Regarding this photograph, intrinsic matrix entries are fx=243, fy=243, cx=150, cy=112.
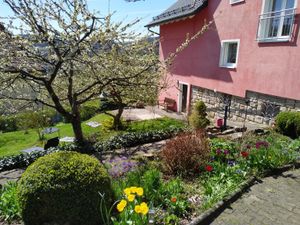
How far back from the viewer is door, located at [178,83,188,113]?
14.5 metres

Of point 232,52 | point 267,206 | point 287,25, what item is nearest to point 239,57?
point 232,52

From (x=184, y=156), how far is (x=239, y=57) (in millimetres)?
7134

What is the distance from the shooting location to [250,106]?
32.7ft

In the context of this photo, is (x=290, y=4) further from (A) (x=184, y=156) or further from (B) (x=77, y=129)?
(B) (x=77, y=129)

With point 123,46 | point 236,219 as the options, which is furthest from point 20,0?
point 236,219

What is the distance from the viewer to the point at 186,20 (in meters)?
13.3

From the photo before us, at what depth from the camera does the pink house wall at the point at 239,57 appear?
8.16 m

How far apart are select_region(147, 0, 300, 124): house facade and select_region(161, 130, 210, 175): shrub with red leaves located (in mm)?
5275

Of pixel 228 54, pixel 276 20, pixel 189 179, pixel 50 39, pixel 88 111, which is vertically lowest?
pixel 88 111

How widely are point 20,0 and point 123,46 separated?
2876 millimetres

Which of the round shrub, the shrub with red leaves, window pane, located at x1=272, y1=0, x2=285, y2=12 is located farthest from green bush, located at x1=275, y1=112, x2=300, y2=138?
the round shrub

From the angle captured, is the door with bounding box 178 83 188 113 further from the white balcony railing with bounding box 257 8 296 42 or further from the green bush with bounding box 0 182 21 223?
the green bush with bounding box 0 182 21 223

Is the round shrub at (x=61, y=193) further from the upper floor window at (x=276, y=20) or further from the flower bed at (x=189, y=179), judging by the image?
the upper floor window at (x=276, y=20)

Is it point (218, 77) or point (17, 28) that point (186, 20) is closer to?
point (218, 77)
